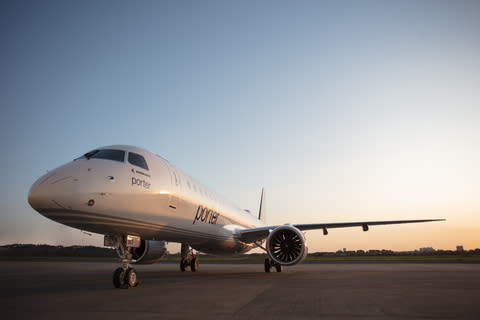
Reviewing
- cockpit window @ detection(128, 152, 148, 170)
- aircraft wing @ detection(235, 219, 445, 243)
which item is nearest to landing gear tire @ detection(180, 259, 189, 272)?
aircraft wing @ detection(235, 219, 445, 243)

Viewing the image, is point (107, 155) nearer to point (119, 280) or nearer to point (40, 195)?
point (40, 195)

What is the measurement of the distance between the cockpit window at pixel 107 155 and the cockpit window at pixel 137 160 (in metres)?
0.22

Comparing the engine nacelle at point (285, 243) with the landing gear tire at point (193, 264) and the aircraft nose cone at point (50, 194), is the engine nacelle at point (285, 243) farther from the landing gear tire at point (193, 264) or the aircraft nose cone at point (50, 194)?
the aircraft nose cone at point (50, 194)

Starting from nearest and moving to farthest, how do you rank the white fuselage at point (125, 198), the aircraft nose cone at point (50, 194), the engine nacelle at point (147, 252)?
the aircraft nose cone at point (50, 194)
the white fuselage at point (125, 198)
the engine nacelle at point (147, 252)

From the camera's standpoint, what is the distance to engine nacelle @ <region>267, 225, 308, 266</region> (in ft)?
42.7

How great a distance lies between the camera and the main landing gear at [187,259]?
16766mm

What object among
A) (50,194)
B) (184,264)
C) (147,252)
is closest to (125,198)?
(50,194)

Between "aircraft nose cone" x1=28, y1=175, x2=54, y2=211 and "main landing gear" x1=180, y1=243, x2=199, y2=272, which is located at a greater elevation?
"aircraft nose cone" x1=28, y1=175, x2=54, y2=211

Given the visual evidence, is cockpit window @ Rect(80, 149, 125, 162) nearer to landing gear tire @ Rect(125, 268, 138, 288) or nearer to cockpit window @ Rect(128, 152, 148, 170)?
cockpit window @ Rect(128, 152, 148, 170)

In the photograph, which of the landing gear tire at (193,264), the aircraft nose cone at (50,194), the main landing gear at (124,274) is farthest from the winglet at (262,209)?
the aircraft nose cone at (50,194)

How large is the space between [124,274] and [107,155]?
3037mm

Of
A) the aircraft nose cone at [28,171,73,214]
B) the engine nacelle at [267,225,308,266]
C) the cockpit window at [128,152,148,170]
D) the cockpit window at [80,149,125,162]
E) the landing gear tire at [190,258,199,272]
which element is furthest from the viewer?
the landing gear tire at [190,258,199,272]

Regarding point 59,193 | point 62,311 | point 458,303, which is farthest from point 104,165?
point 458,303

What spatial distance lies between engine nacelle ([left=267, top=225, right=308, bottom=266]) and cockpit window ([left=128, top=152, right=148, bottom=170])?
6.19 m
